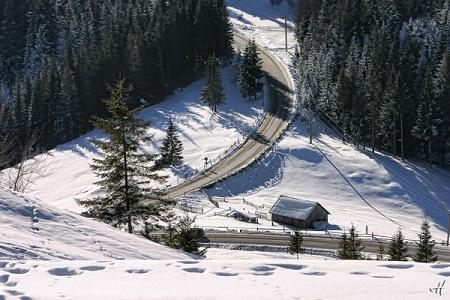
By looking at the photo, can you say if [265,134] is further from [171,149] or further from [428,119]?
[428,119]

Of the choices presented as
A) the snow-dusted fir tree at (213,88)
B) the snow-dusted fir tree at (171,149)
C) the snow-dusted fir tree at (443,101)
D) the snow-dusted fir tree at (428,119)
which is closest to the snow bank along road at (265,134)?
the snow-dusted fir tree at (171,149)

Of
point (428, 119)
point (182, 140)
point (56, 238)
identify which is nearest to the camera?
point (56, 238)

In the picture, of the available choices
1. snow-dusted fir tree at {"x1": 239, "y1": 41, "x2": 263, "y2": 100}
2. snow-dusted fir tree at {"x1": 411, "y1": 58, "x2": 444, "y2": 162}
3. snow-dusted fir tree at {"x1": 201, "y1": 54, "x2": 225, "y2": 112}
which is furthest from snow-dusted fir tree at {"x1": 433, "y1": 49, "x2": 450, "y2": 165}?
snow-dusted fir tree at {"x1": 201, "y1": 54, "x2": 225, "y2": 112}

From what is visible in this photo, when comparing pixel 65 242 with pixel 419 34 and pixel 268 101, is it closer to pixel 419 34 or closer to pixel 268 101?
pixel 268 101

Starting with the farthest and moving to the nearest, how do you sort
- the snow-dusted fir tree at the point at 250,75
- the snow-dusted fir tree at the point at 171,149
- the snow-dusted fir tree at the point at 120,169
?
the snow-dusted fir tree at the point at 250,75, the snow-dusted fir tree at the point at 171,149, the snow-dusted fir tree at the point at 120,169

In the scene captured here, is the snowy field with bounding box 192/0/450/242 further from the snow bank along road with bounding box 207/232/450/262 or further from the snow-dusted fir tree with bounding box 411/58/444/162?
the snow-dusted fir tree with bounding box 411/58/444/162

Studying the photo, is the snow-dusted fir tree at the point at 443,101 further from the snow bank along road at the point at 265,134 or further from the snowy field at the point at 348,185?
the snow bank along road at the point at 265,134

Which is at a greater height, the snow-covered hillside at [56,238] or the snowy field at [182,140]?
the snowy field at [182,140]

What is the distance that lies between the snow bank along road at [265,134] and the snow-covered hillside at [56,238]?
1278 inches

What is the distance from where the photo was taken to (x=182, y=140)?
66375mm

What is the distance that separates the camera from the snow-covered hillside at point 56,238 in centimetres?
1316

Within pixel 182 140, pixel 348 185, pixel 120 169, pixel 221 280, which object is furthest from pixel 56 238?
pixel 182 140

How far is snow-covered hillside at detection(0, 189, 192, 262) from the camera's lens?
13156 millimetres

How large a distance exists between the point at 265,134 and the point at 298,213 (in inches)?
778
